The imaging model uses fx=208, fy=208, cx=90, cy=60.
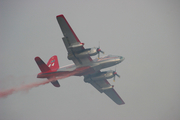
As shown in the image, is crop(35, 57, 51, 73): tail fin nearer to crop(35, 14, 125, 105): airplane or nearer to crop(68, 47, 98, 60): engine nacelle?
crop(35, 14, 125, 105): airplane

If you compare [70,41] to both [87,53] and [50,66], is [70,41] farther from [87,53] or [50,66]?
[50,66]

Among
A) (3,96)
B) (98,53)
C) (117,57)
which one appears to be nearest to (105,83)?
(117,57)

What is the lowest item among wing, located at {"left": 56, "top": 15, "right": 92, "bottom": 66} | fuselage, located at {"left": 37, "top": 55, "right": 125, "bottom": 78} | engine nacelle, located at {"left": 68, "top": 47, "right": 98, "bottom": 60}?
fuselage, located at {"left": 37, "top": 55, "right": 125, "bottom": 78}

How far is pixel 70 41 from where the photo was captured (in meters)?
37.7

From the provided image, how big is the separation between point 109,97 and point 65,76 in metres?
14.0

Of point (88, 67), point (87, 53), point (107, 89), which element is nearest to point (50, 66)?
point (88, 67)

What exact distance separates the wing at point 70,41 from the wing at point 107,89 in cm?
931

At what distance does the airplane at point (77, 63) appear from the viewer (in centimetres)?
3725

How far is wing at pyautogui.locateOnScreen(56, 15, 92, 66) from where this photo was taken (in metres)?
36.2

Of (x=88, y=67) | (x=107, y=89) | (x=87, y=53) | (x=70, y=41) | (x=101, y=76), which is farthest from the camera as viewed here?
(x=107, y=89)

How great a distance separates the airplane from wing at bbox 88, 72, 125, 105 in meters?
0.48

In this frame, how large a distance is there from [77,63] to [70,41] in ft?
17.3

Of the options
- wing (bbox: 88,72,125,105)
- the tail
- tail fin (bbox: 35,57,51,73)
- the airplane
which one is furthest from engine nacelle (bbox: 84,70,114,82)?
tail fin (bbox: 35,57,51,73)

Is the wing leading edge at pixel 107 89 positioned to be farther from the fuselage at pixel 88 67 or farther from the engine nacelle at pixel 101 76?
the fuselage at pixel 88 67
